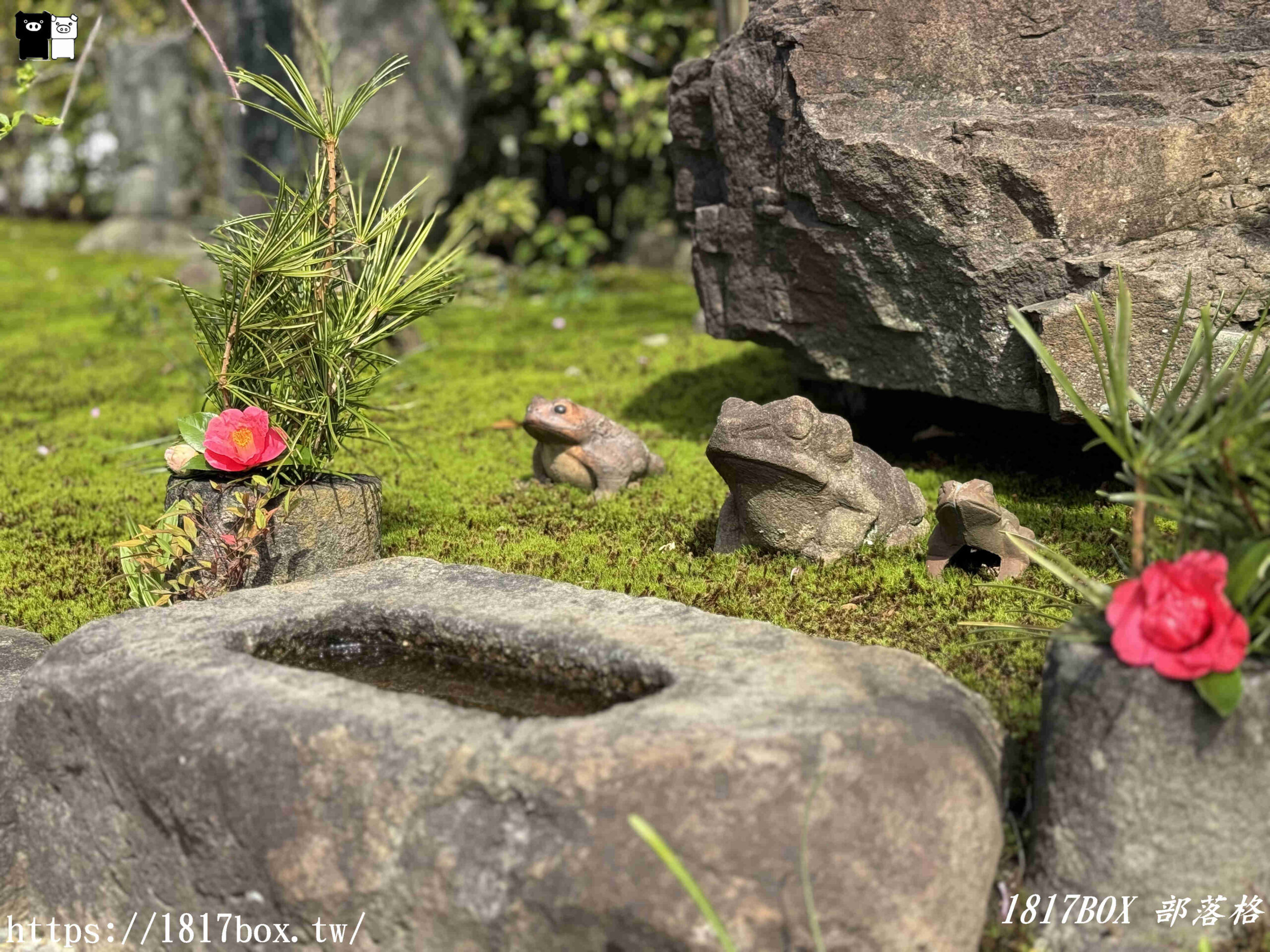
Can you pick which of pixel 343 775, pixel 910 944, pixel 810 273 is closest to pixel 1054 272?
pixel 810 273

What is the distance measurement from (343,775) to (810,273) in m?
2.93

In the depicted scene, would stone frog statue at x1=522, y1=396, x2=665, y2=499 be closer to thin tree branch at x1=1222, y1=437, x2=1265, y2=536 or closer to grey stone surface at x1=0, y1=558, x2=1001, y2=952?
grey stone surface at x1=0, y1=558, x2=1001, y2=952

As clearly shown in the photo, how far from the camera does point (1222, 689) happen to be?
7.20ft

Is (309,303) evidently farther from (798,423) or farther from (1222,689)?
(1222,689)

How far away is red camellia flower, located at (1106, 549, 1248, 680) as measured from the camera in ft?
7.25

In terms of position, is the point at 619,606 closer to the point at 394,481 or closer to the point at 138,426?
the point at 394,481

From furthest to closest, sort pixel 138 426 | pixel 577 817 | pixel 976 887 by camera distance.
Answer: pixel 138 426
pixel 976 887
pixel 577 817

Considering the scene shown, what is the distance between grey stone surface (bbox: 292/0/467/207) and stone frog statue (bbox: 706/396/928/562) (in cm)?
509

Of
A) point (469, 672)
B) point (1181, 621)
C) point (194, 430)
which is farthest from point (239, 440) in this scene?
point (1181, 621)

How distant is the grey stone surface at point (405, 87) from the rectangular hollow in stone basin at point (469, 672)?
571cm

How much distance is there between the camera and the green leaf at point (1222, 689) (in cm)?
218

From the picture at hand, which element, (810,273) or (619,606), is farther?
(810,273)

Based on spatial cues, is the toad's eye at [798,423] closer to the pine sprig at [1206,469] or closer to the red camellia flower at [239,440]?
the pine sprig at [1206,469]

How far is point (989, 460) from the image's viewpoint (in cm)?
493
